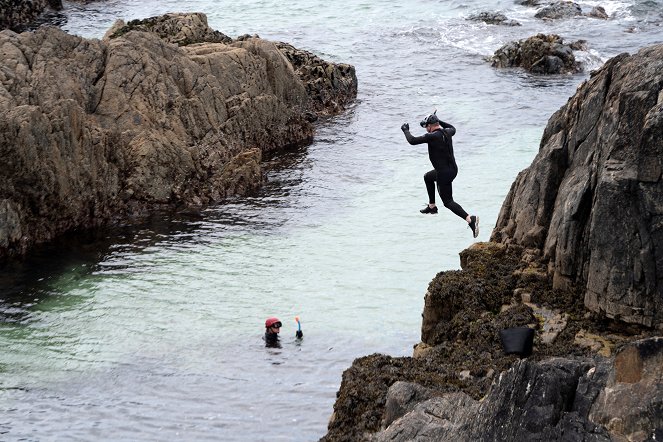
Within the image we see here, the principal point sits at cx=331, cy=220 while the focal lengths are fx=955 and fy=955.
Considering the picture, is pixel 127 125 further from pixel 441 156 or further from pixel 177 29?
pixel 441 156

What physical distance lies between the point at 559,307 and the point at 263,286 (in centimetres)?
1088

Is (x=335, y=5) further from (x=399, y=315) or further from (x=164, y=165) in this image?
(x=399, y=315)

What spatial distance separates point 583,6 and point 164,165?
33.4 m

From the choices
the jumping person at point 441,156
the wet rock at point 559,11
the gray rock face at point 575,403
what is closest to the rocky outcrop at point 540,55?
the wet rock at point 559,11

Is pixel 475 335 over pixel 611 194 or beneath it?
beneath

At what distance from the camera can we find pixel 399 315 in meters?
23.0

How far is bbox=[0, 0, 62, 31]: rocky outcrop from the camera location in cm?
5244

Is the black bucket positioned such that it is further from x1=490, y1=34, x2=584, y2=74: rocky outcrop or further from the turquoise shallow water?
x1=490, y1=34, x2=584, y2=74: rocky outcrop

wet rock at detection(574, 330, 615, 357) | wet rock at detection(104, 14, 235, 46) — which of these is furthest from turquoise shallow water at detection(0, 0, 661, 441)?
wet rock at detection(104, 14, 235, 46)

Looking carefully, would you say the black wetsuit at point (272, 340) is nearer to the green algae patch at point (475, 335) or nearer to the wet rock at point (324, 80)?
the green algae patch at point (475, 335)

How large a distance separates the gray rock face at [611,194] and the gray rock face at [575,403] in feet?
13.5

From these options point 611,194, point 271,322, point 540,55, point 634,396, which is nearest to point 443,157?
point 611,194

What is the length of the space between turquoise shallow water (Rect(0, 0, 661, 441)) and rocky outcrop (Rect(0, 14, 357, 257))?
3.81 feet

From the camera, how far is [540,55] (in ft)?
149
